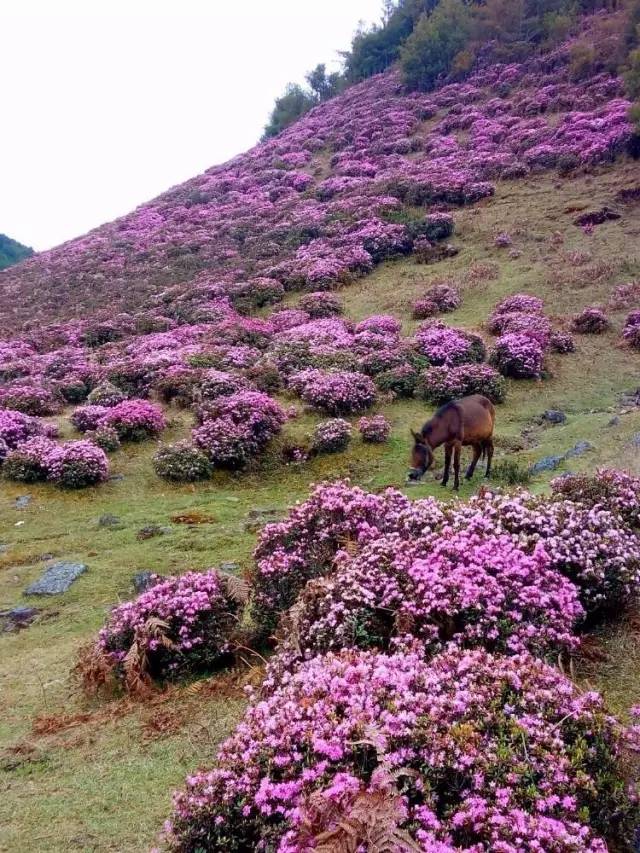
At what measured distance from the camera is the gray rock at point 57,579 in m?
8.92

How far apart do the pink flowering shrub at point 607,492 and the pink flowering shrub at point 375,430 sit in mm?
6074

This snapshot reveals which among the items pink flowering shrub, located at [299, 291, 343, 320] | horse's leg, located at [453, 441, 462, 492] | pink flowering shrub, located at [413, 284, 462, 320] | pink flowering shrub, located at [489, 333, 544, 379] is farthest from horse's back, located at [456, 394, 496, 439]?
pink flowering shrub, located at [299, 291, 343, 320]

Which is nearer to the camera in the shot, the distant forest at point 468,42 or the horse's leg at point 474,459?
the horse's leg at point 474,459

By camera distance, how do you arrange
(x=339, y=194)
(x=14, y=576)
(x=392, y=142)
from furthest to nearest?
(x=392, y=142) → (x=339, y=194) → (x=14, y=576)

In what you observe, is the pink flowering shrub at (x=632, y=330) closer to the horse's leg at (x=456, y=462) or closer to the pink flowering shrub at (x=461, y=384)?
the pink flowering shrub at (x=461, y=384)

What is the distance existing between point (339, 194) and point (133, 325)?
17.1m

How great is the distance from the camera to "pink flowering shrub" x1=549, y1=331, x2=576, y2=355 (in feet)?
59.5

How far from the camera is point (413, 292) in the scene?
78.8 ft

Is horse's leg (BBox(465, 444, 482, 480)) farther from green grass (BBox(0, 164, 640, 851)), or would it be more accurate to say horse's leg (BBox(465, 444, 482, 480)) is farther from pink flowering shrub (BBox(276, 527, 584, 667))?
pink flowering shrub (BBox(276, 527, 584, 667))

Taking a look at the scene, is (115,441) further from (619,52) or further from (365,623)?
(619,52)

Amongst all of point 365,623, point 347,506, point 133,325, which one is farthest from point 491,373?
point 133,325

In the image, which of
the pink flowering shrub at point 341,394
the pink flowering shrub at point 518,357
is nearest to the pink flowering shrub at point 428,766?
the pink flowering shrub at point 341,394

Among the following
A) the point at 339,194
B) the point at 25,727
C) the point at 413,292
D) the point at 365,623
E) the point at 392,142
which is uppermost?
the point at 392,142

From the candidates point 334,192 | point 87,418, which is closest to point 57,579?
point 87,418
